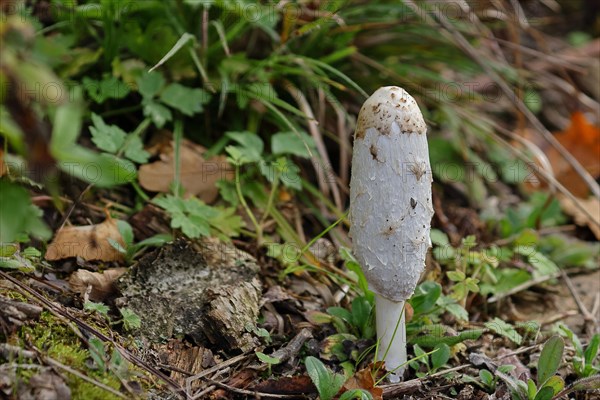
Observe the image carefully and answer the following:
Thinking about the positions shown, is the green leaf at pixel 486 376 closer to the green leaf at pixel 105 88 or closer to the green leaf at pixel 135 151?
the green leaf at pixel 135 151

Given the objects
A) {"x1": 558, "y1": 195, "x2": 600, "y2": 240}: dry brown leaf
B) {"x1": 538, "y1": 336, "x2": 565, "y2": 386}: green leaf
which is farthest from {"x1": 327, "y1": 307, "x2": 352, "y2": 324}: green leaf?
{"x1": 558, "y1": 195, "x2": 600, "y2": 240}: dry brown leaf

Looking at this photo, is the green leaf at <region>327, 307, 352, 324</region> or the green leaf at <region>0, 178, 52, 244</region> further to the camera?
the green leaf at <region>327, 307, 352, 324</region>

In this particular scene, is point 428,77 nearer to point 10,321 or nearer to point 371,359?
Result: point 371,359

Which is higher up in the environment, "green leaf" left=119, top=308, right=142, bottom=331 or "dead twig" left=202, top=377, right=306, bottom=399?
"green leaf" left=119, top=308, right=142, bottom=331

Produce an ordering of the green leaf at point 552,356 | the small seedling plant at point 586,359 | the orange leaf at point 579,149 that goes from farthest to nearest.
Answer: the orange leaf at point 579,149 < the small seedling plant at point 586,359 < the green leaf at point 552,356

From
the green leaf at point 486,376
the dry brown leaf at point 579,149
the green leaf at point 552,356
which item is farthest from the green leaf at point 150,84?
the dry brown leaf at point 579,149

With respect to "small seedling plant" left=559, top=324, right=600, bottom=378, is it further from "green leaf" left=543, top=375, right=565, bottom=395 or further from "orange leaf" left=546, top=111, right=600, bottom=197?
"orange leaf" left=546, top=111, right=600, bottom=197

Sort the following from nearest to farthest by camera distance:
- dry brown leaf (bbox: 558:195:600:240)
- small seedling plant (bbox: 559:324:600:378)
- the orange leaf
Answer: small seedling plant (bbox: 559:324:600:378) → dry brown leaf (bbox: 558:195:600:240) → the orange leaf
